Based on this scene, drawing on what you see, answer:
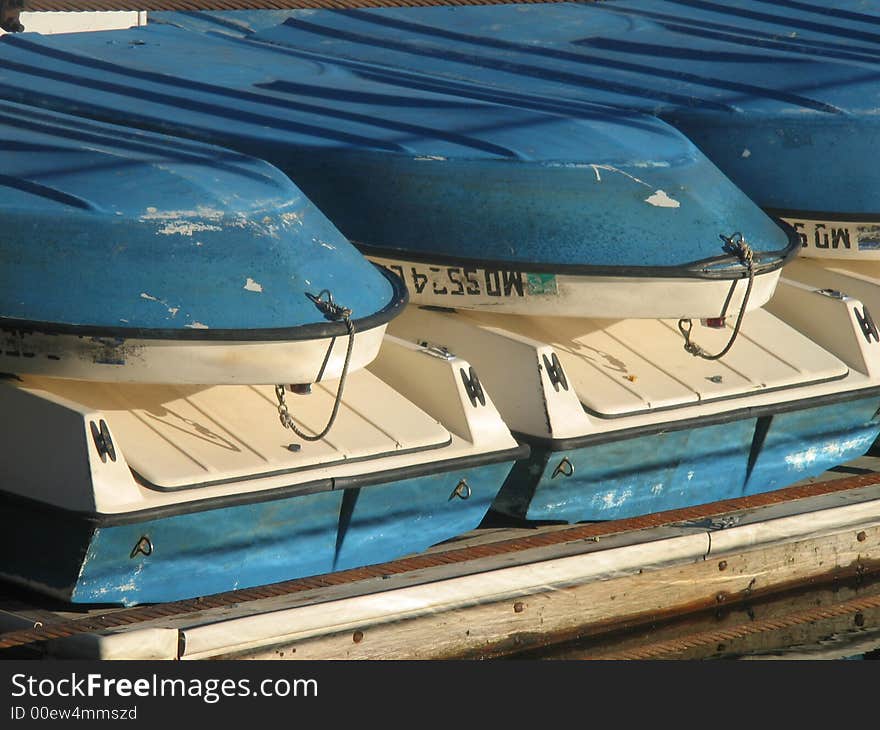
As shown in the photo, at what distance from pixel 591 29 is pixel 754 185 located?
1.98 meters

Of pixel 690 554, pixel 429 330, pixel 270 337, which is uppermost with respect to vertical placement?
pixel 270 337

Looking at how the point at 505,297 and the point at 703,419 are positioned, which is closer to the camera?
the point at 505,297

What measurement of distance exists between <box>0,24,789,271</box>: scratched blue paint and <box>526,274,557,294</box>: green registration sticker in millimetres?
62

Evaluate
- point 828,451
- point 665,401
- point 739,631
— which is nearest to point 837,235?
point 828,451

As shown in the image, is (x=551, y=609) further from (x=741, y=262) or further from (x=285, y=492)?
(x=741, y=262)

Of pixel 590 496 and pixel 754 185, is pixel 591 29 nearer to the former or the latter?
pixel 754 185

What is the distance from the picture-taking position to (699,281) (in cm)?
863

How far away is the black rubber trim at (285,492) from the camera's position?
284 inches

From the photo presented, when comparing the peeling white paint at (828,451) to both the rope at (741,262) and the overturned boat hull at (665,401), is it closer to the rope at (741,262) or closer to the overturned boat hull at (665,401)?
the overturned boat hull at (665,401)

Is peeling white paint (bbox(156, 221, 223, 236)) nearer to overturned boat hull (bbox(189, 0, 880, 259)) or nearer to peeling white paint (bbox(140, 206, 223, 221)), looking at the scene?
peeling white paint (bbox(140, 206, 223, 221))

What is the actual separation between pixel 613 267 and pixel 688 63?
10.1ft

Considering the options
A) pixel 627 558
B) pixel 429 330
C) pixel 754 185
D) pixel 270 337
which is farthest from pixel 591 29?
pixel 270 337

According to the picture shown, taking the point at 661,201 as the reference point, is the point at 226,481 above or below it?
below

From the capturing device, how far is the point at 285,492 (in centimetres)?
764
